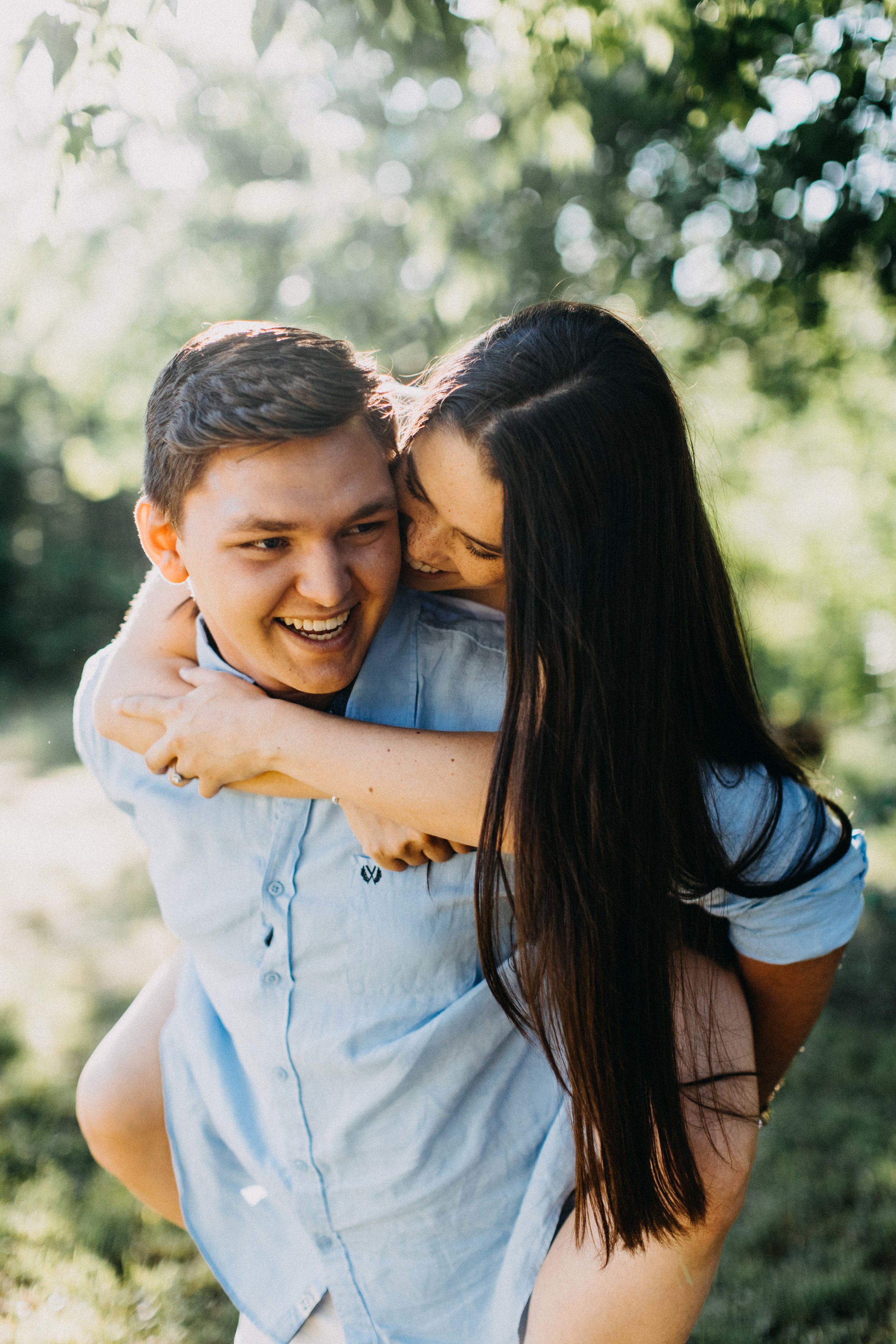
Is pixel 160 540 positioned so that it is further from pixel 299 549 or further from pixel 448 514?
pixel 448 514

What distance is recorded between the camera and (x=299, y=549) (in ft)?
6.33

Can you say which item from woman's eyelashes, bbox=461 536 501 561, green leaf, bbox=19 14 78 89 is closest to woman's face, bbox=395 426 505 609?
woman's eyelashes, bbox=461 536 501 561

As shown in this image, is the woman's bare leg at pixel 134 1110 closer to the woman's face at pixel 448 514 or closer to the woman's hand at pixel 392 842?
the woman's hand at pixel 392 842

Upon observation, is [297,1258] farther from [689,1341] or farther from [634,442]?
[634,442]

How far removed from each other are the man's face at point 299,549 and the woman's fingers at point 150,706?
0.69 feet

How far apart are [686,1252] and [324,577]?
54.6 inches

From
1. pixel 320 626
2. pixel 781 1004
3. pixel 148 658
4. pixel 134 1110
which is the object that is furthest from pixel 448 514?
pixel 134 1110

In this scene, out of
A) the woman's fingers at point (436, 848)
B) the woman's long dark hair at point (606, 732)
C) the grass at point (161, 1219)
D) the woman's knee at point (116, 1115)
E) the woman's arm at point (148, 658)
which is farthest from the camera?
the grass at point (161, 1219)

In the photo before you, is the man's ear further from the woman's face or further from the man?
the woman's face

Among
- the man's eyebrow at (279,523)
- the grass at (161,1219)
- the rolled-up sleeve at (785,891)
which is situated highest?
the man's eyebrow at (279,523)

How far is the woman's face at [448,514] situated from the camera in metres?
1.81

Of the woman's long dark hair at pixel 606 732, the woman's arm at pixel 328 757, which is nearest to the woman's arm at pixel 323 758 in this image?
the woman's arm at pixel 328 757

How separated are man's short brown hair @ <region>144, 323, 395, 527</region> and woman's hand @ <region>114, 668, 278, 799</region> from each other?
1.17 ft

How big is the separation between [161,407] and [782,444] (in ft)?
27.0
